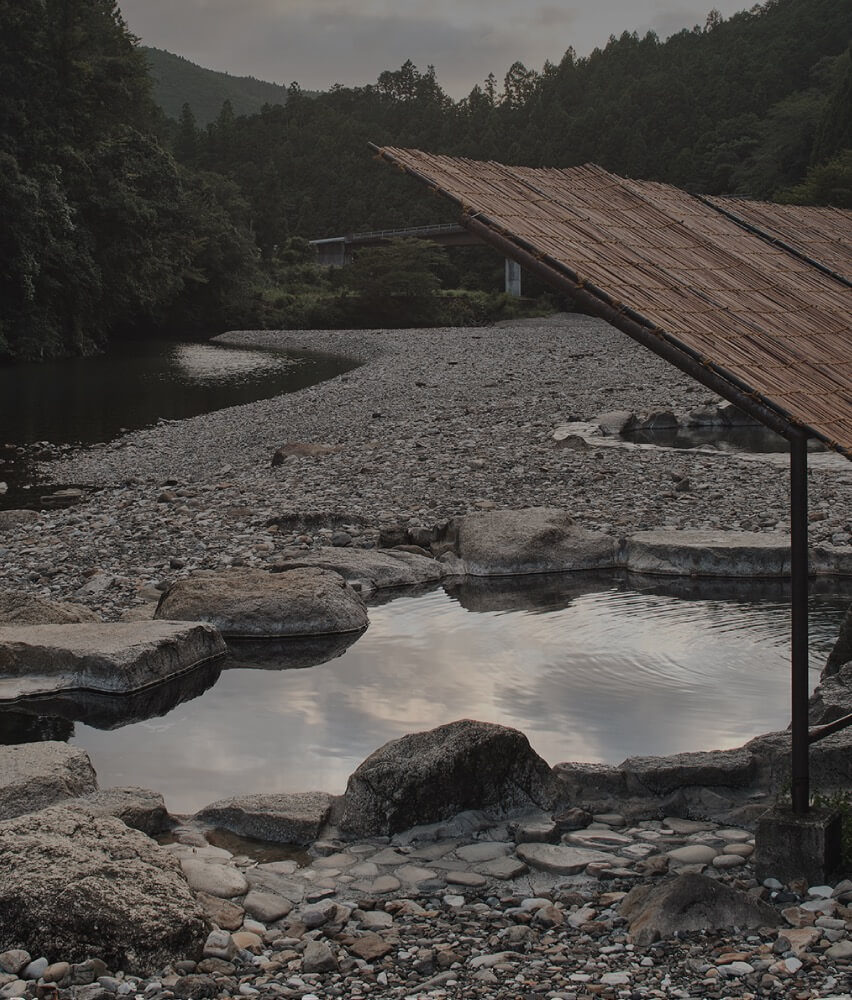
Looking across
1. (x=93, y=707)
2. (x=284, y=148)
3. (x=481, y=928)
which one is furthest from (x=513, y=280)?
(x=481, y=928)

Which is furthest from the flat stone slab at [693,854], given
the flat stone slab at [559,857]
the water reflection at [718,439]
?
the water reflection at [718,439]

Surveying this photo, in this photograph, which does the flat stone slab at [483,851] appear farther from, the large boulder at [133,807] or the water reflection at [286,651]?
the water reflection at [286,651]

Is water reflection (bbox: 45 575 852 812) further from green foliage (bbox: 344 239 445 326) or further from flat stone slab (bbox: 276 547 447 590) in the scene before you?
green foliage (bbox: 344 239 445 326)

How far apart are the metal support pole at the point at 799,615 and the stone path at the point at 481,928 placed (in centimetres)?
45

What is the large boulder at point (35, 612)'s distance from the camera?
9.47 meters

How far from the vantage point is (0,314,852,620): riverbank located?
1230 cm

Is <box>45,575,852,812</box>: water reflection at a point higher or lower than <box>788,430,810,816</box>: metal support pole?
lower

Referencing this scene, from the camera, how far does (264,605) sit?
32.3ft

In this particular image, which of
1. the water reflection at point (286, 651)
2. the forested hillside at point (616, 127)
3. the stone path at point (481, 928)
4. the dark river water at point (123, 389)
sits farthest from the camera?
the forested hillside at point (616, 127)

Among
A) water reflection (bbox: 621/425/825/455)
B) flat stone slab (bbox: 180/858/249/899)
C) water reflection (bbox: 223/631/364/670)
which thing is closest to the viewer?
flat stone slab (bbox: 180/858/249/899)

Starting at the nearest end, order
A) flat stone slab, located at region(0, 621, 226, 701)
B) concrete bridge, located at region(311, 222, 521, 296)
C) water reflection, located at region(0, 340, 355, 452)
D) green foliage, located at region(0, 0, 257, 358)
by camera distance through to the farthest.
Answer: flat stone slab, located at region(0, 621, 226, 701)
water reflection, located at region(0, 340, 355, 452)
green foliage, located at region(0, 0, 257, 358)
concrete bridge, located at region(311, 222, 521, 296)

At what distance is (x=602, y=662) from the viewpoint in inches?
365

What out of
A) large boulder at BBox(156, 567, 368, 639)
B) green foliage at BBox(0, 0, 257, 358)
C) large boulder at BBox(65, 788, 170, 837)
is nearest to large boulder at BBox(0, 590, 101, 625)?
large boulder at BBox(156, 567, 368, 639)

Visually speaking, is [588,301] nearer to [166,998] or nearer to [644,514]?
[166,998]
